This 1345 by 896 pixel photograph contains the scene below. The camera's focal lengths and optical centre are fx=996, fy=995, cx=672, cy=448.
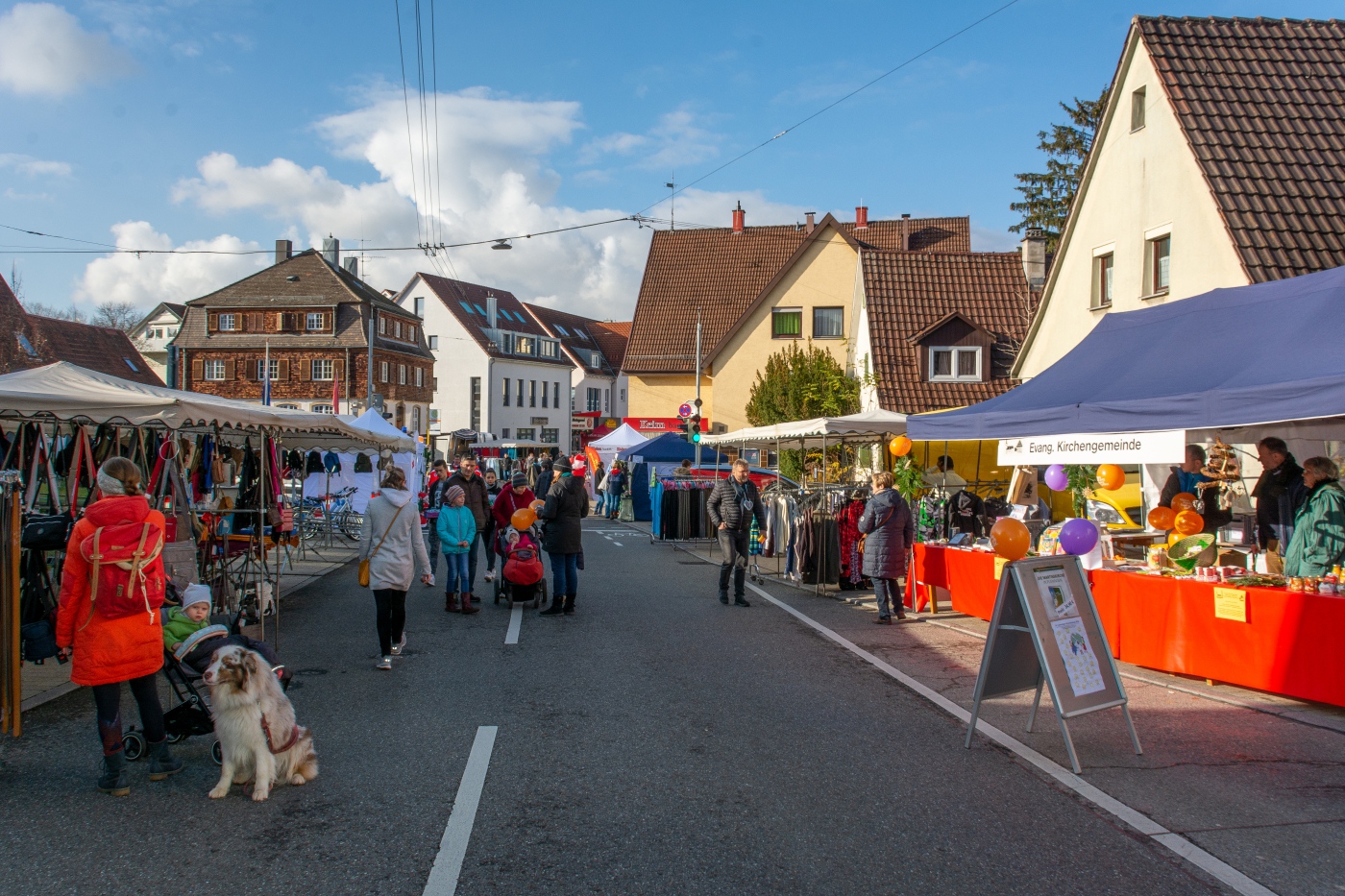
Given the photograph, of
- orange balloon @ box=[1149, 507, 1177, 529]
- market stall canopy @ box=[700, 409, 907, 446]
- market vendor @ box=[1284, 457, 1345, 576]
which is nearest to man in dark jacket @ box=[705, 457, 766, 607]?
market stall canopy @ box=[700, 409, 907, 446]

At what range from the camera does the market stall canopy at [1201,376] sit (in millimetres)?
7836

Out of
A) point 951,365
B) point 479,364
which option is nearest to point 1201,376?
point 951,365

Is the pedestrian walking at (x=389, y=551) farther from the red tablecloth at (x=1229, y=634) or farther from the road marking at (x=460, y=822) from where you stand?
the red tablecloth at (x=1229, y=634)

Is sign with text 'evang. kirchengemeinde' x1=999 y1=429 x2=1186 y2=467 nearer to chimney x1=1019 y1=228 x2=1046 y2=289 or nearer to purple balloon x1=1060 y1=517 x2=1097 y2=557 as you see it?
purple balloon x1=1060 y1=517 x2=1097 y2=557

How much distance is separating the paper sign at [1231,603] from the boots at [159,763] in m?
7.46

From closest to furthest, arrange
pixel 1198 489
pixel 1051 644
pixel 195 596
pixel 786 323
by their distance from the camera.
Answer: pixel 1051 644 → pixel 195 596 → pixel 1198 489 → pixel 786 323

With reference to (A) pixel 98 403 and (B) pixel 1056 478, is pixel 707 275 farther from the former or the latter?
(A) pixel 98 403

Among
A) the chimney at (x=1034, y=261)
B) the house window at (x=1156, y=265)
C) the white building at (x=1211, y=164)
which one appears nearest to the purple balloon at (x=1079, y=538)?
the white building at (x=1211, y=164)

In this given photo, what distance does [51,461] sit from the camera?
32.4ft

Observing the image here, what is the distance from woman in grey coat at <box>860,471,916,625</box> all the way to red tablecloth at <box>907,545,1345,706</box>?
2.47 meters

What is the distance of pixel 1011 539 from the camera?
7.12 m

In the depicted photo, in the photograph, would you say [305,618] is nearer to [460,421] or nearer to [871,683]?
[871,683]

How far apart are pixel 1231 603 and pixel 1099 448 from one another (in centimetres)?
213

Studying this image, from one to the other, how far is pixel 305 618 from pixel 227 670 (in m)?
6.56
